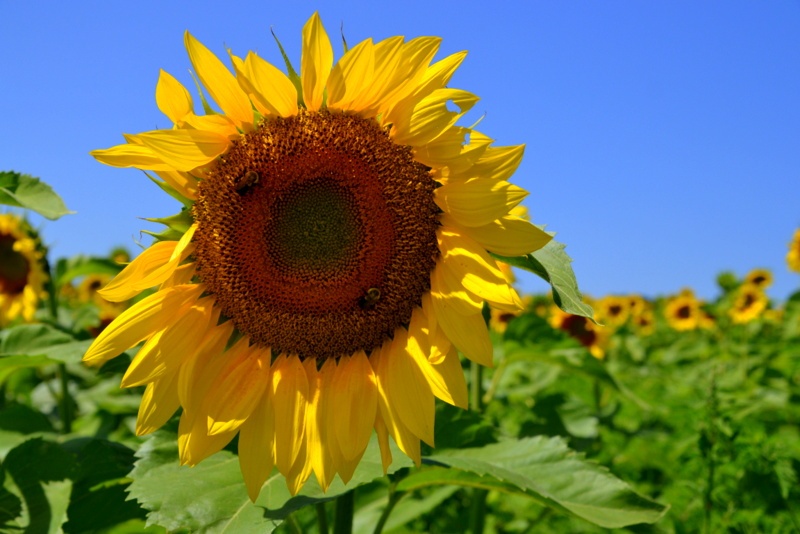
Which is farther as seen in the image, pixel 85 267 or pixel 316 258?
pixel 85 267

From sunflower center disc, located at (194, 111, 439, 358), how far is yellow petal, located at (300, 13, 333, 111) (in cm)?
8

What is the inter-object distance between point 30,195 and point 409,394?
4.28 ft

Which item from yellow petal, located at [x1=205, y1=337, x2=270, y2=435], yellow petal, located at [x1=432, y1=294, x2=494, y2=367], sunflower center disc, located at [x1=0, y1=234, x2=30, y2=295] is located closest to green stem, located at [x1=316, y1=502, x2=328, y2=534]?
yellow petal, located at [x1=205, y1=337, x2=270, y2=435]

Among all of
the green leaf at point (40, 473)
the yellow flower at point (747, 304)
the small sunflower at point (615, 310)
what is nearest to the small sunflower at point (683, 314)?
the yellow flower at point (747, 304)

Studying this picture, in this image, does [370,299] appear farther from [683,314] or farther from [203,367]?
[683,314]

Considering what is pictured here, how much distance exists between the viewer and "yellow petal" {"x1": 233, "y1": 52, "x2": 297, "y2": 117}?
1659 mm

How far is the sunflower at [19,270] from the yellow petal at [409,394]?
343cm

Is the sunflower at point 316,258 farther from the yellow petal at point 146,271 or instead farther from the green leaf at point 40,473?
the green leaf at point 40,473

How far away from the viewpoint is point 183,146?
1741 millimetres

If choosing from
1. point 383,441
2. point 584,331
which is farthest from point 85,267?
point 584,331

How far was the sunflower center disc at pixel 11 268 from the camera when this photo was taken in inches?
187

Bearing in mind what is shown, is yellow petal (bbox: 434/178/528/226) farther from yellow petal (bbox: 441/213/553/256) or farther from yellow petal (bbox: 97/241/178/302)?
yellow petal (bbox: 97/241/178/302)

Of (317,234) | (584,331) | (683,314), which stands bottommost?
(317,234)

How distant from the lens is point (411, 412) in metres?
1.76
